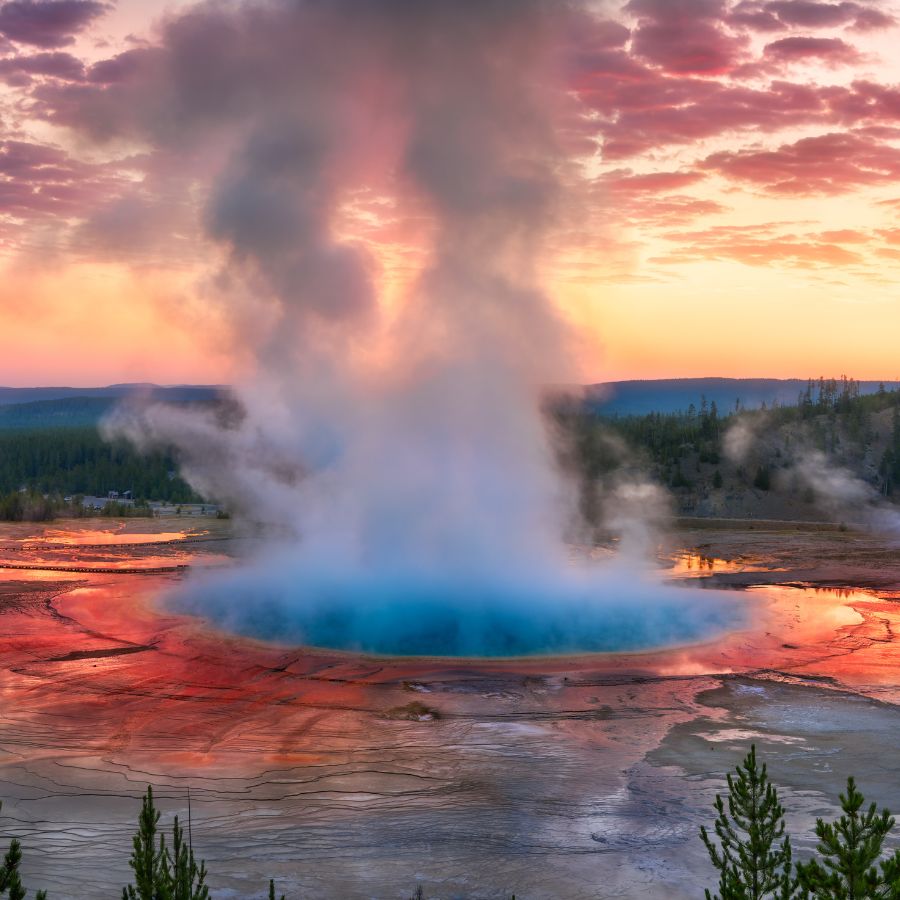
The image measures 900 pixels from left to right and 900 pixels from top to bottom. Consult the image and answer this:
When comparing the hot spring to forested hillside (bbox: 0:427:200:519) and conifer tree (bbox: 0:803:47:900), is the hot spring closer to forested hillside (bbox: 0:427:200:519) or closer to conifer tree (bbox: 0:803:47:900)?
conifer tree (bbox: 0:803:47:900)

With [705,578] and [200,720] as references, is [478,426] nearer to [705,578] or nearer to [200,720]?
[705,578]

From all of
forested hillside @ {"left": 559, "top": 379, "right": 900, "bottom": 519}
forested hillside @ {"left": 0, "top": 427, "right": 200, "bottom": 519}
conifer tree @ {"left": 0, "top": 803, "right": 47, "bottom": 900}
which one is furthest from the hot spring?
forested hillside @ {"left": 0, "top": 427, "right": 200, "bottom": 519}

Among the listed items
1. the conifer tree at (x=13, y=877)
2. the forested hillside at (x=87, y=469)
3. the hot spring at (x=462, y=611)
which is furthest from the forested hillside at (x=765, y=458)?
the conifer tree at (x=13, y=877)

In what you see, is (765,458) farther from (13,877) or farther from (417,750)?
(13,877)

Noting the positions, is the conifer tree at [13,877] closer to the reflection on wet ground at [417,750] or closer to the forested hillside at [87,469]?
the reflection on wet ground at [417,750]

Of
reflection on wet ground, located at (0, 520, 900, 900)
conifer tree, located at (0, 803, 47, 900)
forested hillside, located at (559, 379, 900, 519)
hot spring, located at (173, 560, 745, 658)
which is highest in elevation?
forested hillside, located at (559, 379, 900, 519)

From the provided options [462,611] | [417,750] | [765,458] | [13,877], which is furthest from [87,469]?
[13,877]
